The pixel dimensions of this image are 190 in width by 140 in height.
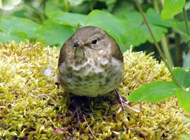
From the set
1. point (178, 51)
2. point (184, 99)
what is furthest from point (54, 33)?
point (178, 51)

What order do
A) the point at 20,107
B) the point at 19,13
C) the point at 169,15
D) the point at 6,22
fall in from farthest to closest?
the point at 19,13
the point at 6,22
the point at 20,107
the point at 169,15

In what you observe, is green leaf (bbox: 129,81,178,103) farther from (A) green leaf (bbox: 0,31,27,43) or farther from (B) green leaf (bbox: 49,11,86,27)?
(A) green leaf (bbox: 0,31,27,43)

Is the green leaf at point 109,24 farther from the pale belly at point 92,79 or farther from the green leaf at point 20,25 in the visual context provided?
the pale belly at point 92,79

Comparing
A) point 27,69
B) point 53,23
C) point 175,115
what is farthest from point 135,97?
point 53,23

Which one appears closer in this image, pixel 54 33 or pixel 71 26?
pixel 54 33

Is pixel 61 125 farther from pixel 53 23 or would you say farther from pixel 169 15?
pixel 53 23

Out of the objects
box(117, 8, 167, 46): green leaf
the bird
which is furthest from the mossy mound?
box(117, 8, 167, 46): green leaf

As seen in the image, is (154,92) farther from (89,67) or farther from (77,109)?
(77,109)
